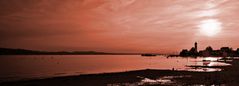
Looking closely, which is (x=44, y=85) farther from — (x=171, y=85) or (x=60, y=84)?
(x=171, y=85)

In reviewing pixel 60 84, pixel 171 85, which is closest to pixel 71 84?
pixel 60 84

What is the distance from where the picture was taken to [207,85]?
37406 millimetres

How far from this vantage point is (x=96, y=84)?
4103 centimetres

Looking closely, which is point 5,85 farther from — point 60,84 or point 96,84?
point 96,84

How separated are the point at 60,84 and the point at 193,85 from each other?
61.0 ft

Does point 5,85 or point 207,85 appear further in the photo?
point 5,85

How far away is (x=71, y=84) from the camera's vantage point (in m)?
40.4

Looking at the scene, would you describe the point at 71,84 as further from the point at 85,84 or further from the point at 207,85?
the point at 207,85

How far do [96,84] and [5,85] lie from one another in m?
12.8

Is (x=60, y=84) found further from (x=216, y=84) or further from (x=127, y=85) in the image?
(x=216, y=84)

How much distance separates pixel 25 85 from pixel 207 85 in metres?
24.6

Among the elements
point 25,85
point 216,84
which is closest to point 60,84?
point 25,85

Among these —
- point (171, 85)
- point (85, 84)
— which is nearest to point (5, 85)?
point (85, 84)

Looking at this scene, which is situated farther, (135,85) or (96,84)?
(96,84)
